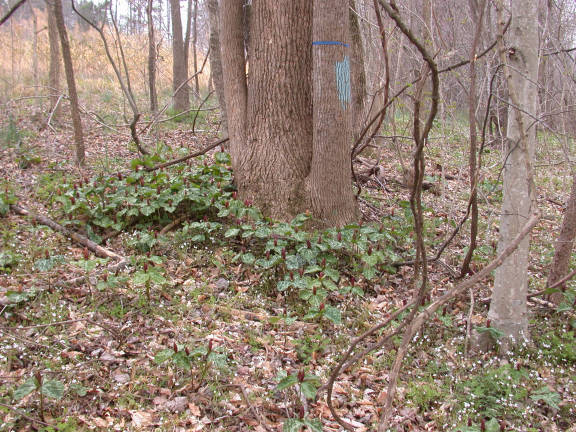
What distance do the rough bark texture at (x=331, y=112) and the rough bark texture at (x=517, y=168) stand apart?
1.72 meters

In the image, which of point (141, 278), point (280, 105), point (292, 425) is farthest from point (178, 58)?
point (292, 425)

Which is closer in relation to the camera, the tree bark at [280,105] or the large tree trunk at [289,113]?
the large tree trunk at [289,113]

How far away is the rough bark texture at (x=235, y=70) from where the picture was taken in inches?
191

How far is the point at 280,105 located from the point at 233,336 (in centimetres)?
245

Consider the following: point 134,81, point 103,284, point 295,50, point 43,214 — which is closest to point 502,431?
point 103,284

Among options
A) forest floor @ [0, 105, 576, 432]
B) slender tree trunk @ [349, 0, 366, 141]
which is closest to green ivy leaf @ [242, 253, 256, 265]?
forest floor @ [0, 105, 576, 432]

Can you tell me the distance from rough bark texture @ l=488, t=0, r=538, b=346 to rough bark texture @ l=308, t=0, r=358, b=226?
1719 millimetres

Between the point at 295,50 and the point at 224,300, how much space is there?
263 centimetres

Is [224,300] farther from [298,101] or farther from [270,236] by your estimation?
[298,101]

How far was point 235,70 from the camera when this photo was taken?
16.1 feet

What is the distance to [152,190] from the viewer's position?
4.82 metres

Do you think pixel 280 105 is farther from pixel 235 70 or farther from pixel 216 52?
pixel 216 52

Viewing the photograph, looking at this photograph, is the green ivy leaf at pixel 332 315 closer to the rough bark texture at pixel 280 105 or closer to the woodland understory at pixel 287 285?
the woodland understory at pixel 287 285

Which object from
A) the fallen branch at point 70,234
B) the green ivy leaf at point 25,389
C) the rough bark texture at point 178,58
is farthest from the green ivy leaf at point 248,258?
the rough bark texture at point 178,58
